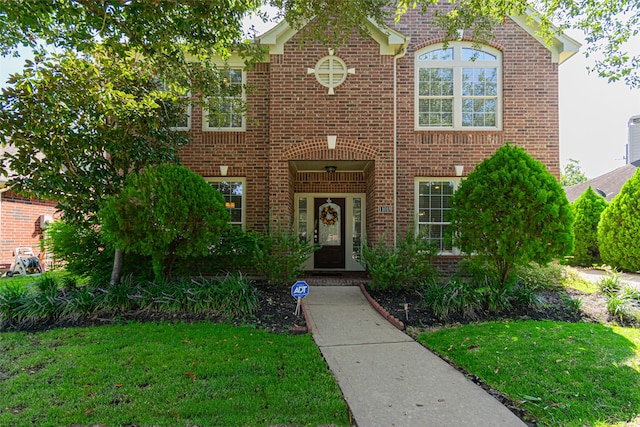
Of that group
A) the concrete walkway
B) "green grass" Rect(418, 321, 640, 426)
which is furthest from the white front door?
"green grass" Rect(418, 321, 640, 426)

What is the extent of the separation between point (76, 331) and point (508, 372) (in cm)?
563

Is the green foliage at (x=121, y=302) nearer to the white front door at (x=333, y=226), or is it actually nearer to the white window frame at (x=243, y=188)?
the white window frame at (x=243, y=188)

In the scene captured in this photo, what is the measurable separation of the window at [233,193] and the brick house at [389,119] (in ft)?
0.09

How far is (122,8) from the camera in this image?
4422mm

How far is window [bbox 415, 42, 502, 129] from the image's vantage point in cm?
861

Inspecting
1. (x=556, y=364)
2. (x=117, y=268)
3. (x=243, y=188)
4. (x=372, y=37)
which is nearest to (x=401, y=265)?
(x=556, y=364)

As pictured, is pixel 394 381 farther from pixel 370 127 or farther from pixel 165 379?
pixel 370 127

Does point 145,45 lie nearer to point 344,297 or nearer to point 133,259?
point 133,259

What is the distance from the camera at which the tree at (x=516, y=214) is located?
571 centimetres

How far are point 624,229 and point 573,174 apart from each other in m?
44.3

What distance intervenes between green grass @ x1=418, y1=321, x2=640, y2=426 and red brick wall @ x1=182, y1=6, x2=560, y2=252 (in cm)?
370

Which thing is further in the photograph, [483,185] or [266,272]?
[266,272]

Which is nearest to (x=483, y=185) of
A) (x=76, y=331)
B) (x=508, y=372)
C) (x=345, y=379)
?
(x=508, y=372)

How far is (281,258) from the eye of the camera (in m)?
7.17
